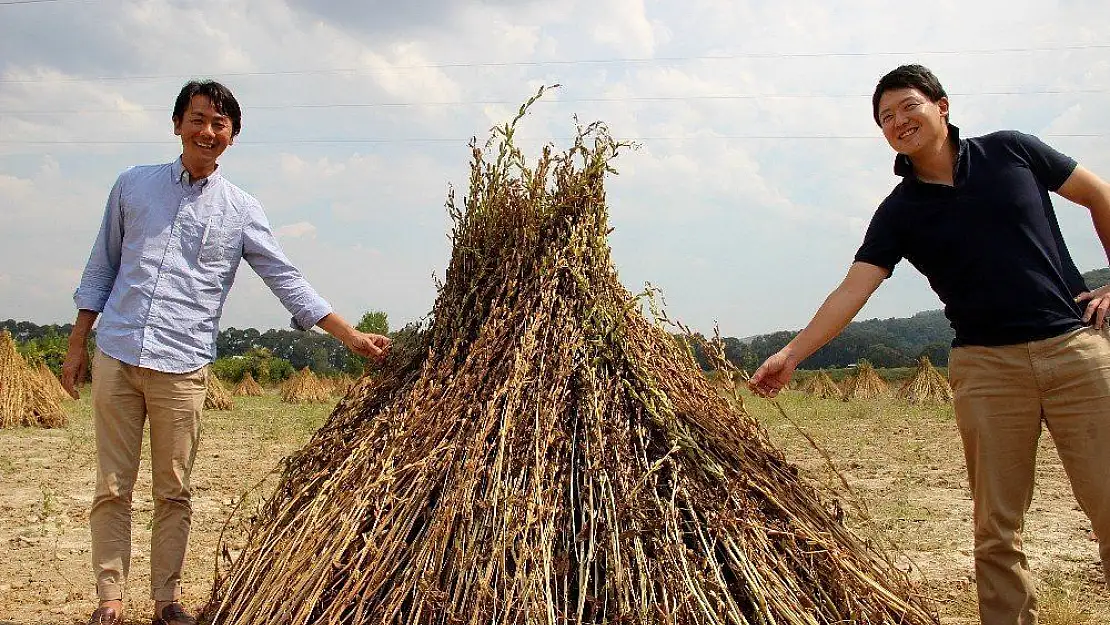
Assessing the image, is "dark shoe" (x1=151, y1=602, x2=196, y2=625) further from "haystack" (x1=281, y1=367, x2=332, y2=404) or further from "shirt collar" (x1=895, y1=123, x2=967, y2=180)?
"haystack" (x1=281, y1=367, x2=332, y2=404)

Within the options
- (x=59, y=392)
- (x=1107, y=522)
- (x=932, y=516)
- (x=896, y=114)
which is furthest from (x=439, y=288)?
(x=59, y=392)

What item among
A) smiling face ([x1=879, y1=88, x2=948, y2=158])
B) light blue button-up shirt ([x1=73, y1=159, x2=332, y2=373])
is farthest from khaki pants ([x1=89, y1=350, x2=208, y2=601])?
smiling face ([x1=879, y1=88, x2=948, y2=158])

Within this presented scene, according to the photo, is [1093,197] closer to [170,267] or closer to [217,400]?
[170,267]

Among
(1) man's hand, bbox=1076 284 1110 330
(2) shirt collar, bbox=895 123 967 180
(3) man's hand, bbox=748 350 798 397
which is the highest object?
(2) shirt collar, bbox=895 123 967 180

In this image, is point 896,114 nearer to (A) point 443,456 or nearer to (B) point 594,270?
(B) point 594,270

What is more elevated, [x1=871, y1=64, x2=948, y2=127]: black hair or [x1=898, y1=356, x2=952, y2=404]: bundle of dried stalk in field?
[x1=871, y1=64, x2=948, y2=127]: black hair

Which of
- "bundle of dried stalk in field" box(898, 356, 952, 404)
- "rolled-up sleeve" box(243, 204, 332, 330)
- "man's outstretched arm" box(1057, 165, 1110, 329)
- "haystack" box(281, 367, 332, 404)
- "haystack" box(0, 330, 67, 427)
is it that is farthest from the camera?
"haystack" box(281, 367, 332, 404)

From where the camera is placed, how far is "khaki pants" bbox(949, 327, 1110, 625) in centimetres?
274

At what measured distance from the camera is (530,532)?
2.57m

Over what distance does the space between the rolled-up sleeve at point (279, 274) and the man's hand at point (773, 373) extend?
184 centimetres

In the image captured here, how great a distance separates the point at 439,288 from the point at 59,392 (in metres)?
12.8

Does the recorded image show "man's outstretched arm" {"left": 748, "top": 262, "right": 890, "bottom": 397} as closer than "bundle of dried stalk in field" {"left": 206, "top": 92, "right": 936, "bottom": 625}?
No

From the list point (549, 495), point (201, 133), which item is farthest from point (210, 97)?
point (549, 495)

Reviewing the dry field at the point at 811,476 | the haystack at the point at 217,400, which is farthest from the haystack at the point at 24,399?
the haystack at the point at 217,400
